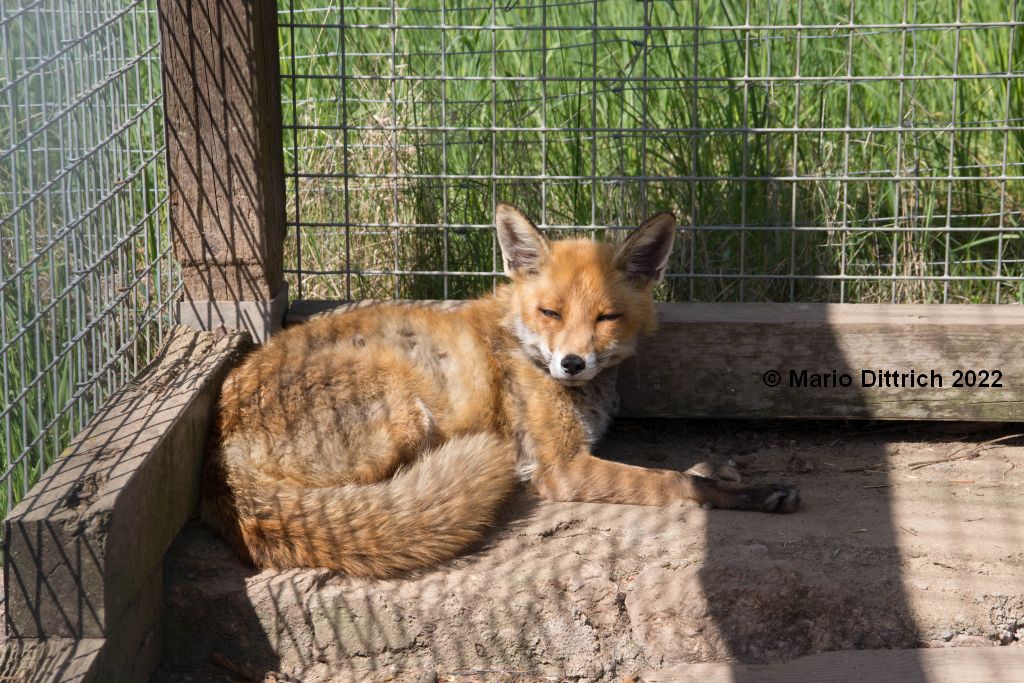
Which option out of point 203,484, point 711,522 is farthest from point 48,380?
point 711,522

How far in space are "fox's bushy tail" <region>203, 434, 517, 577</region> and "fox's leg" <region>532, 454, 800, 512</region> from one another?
15.6 inches

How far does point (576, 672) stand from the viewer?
9.30 ft

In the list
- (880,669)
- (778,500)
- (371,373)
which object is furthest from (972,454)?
(371,373)

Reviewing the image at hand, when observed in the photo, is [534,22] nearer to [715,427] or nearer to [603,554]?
[715,427]

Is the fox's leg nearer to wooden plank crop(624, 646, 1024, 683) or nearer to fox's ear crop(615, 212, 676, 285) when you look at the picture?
wooden plank crop(624, 646, 1024, 683)

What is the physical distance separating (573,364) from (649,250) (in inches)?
21.0

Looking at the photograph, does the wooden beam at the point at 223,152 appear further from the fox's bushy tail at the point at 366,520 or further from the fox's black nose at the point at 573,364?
the fox's black nose at the point at 573,364

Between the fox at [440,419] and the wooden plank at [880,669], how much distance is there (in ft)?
1.90

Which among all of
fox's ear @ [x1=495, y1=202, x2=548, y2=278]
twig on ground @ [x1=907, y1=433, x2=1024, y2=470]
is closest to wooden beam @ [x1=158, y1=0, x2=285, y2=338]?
fox's ear @ [x1=495, y1=202, x2=548, y2=278]

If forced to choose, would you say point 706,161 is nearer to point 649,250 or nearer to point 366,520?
point 649,250

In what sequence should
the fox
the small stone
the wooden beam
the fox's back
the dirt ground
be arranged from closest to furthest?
1. the dirt ground
2. the fox
3. the fox's back
4. the wooden beam
5. the small stone

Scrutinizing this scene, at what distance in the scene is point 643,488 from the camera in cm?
325

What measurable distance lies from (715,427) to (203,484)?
2.02 meters

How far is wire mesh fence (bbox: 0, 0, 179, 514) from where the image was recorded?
2.42 meters
